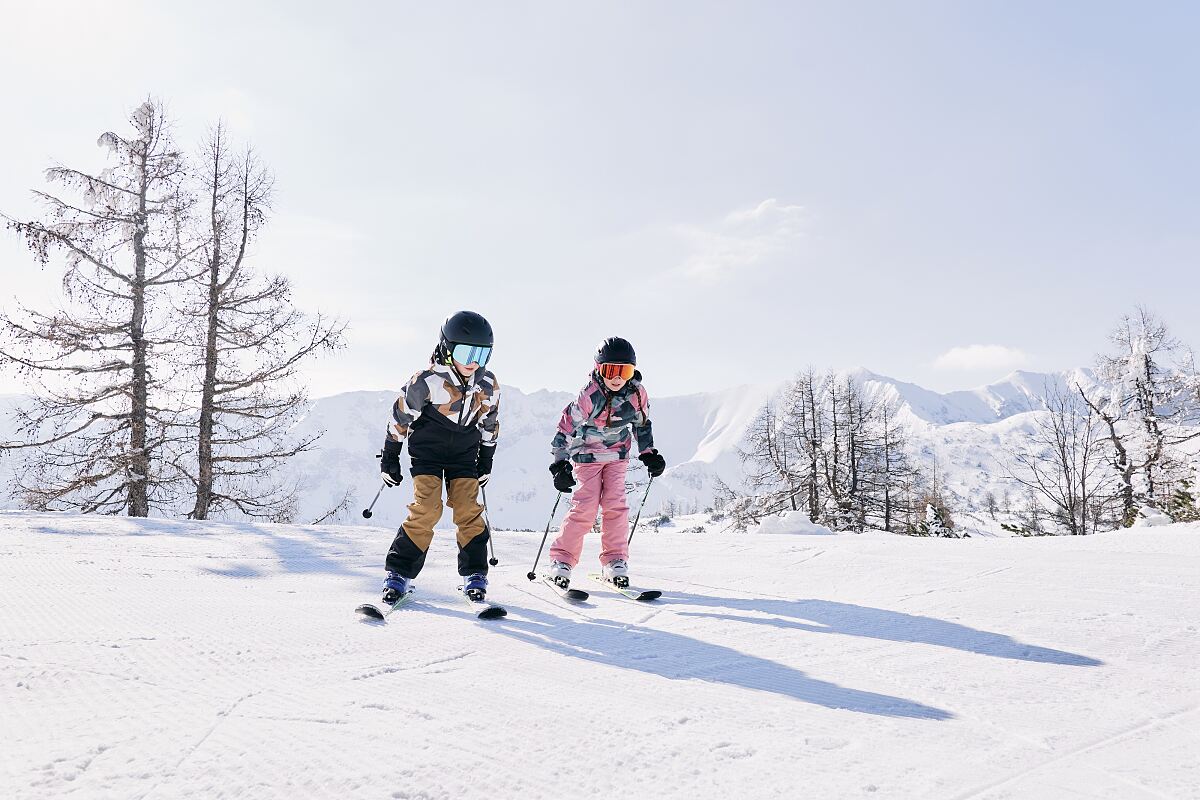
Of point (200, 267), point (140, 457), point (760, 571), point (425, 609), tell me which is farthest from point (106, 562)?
point (200, 267)

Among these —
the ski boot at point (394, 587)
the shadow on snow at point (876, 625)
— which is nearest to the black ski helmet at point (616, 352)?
the shadow on snow at point (876, 625)

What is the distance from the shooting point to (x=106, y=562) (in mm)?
4180

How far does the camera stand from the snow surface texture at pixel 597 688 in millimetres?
1454

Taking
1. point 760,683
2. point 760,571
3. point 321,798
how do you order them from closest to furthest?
point 321,798
point 760,683
point 760,571

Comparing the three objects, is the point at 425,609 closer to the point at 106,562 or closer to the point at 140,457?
the point at 106,562

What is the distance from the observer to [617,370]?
15.7 feet

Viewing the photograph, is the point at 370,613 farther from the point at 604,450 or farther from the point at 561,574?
the point at 604,450

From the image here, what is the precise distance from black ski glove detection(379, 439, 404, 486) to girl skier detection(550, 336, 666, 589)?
3.74 feet

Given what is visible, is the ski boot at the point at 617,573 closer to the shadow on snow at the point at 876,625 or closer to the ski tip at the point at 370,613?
the shadow on snow at the point at 876,625

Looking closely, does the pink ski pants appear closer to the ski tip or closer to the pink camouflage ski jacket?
the pink camouflage ski jacket

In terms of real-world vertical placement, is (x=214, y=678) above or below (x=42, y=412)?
below

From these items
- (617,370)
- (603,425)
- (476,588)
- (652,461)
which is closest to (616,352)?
(617,370)

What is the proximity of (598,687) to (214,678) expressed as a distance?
1.30 meters

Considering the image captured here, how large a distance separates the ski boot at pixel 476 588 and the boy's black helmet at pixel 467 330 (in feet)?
4.94
